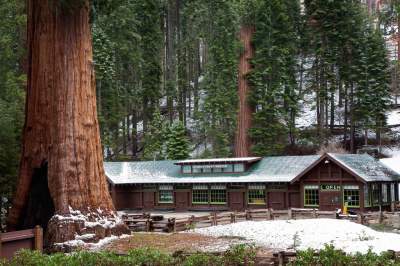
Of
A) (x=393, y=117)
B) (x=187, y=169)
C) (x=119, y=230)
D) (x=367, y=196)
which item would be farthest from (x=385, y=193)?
(x=119, y=230)

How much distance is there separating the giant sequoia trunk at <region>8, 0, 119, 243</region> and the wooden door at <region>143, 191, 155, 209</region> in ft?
75.5

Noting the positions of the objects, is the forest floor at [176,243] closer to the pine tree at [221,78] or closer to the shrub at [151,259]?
the shrub at [151,259]

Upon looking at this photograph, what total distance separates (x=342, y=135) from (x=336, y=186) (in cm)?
1987

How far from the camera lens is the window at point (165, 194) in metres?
41.5

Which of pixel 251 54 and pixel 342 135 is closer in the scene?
pixel 251 54

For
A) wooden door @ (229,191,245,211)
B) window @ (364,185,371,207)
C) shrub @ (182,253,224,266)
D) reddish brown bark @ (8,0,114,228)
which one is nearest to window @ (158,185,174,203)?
wooden door @ (229,191,245,211)

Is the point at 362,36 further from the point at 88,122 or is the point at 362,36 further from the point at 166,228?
the point at 88,122

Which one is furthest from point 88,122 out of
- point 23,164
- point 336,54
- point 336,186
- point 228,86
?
point 336,54

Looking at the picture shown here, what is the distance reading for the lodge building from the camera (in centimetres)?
3403

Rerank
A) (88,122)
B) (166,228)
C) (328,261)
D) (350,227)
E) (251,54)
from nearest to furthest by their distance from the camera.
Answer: (328,261), (88,122), (350,227), (166,228), (251,54)

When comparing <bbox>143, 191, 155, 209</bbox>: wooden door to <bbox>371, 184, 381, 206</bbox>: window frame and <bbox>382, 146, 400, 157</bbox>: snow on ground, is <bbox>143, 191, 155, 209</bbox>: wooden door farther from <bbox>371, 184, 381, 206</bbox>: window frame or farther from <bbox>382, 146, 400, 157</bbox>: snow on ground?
<bbox>382, 146, 400, 157</bbox>: snow on ground

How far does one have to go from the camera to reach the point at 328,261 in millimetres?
10242

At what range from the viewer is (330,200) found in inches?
1353

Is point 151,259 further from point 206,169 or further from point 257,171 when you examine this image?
point 206,169
